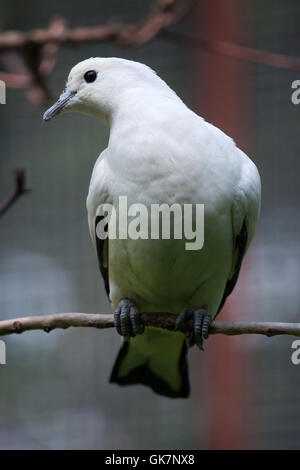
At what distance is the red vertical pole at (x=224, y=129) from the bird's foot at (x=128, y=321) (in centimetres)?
92

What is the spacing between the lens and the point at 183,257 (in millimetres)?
1864

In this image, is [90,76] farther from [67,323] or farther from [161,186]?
[67,323]

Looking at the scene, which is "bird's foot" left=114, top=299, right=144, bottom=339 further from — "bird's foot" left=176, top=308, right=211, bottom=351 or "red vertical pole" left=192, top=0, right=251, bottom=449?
"red vertical pole" left=192, top=0, right=251, bottom=449

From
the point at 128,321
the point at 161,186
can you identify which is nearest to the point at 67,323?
the point at 128,321

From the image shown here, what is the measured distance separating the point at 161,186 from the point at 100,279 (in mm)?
1373

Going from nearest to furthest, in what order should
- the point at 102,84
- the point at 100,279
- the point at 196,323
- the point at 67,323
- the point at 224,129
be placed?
the point at 67,323
the point at 196,323
the point at 102,84
the point at 224,129
the point at 100,279

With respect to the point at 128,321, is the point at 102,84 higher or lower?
higher

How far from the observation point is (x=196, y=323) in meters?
1.88

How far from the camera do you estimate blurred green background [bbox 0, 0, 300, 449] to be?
2.86 m

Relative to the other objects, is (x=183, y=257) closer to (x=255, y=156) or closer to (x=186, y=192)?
(x=186, y=192)

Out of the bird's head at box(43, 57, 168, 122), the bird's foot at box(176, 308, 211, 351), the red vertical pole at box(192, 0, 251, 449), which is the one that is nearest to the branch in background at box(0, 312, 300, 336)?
the bird's foot at box(176, 308, 211, 351)

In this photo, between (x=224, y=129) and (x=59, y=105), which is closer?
(x=59, y=105)

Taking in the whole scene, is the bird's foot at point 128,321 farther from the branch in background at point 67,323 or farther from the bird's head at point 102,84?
the bird's head at point 102,84

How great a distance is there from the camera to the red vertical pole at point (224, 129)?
278cm
